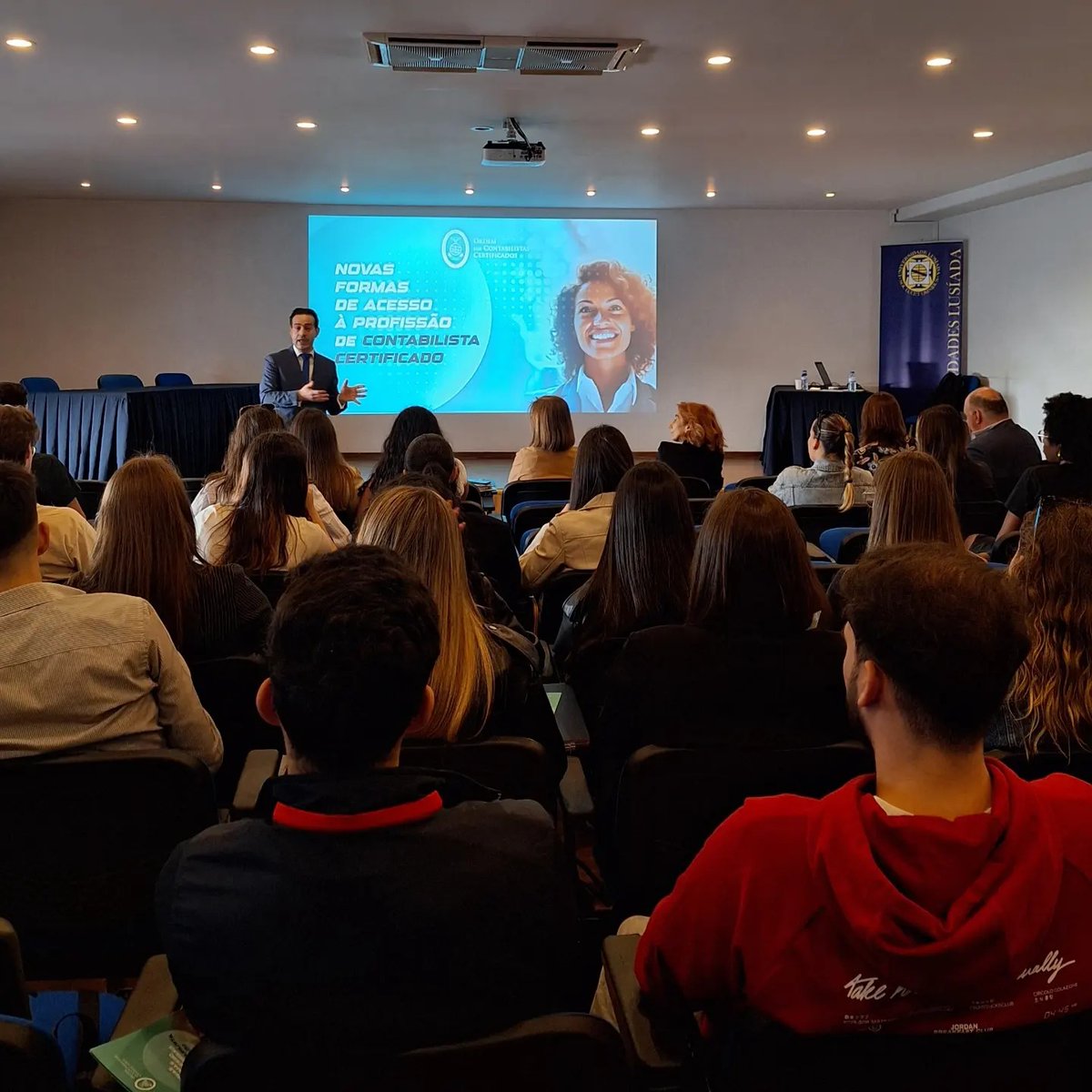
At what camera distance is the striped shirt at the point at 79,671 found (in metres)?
1.75

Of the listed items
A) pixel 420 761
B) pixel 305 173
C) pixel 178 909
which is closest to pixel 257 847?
pixel 178 909

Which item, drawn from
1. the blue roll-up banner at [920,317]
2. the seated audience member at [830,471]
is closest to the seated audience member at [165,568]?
the seated audience member at [830,471]

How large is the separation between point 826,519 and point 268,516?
255cm

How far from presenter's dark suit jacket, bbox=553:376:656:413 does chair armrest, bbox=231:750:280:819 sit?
10.2 metres

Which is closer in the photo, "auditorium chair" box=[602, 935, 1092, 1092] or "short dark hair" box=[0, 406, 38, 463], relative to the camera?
"auditorium chair" box=[602, 935, 1092, 1092]

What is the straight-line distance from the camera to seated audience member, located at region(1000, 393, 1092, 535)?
399 cm

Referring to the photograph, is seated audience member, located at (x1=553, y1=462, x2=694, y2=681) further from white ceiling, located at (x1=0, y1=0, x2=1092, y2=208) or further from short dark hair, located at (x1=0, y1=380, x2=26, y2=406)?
short dark hair, located at (x1=0, y1=380, x2=26, y2=406)

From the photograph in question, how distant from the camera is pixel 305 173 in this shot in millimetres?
9656

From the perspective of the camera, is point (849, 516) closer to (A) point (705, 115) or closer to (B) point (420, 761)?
(B) point (420, 761)

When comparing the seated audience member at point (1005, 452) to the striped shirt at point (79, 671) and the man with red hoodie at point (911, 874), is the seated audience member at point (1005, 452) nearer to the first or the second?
the striped shirt at point (79, 671)

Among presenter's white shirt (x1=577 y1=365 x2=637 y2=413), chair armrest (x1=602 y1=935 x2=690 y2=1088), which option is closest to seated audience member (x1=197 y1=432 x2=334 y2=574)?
chair armrest (x1=602 y1=935 x2=690 y2=1088)

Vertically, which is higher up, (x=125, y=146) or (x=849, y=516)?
(x=125, y=146)

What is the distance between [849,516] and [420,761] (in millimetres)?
3262

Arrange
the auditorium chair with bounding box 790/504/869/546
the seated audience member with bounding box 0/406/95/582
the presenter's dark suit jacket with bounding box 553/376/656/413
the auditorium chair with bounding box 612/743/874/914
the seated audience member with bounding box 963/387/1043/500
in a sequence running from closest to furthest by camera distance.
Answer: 1. the auditorium chair with bounding box 612/743/874/914
2. the seated audience member with bounding box 0/406/95/582
3. the auditorium chair with bounding box 790/504/869/546
4. the seated audience member with bounding box 963/387/1043/500
5. the presenter's dark suit jacket with bounding box 553/376/656/413
